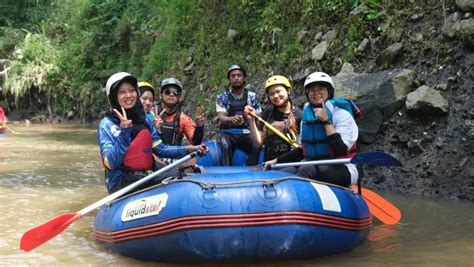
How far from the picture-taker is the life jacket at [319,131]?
14.0ft

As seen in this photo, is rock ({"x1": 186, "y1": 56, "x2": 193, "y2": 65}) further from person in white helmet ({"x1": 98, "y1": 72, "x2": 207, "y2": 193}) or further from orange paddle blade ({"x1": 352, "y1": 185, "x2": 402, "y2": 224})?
orange paddle blade ({"x1": 352, "y1": 185, "x2": 402, "y2": 224})

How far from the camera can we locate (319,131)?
14.1 feet

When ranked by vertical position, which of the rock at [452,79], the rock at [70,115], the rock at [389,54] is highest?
the rock at [389,54]

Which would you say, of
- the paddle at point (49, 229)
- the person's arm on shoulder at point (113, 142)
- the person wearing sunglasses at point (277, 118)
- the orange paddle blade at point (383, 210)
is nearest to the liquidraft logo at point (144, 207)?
the paddle at point (49, 229)

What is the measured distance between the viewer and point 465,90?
5.82 m

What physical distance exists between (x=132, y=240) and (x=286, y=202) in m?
1.10

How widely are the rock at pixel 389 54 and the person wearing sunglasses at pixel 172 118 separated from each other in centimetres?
258

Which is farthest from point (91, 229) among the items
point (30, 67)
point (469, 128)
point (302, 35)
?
point (30, 67)

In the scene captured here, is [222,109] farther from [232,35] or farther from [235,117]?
[232,35]

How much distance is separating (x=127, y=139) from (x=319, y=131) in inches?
60.5

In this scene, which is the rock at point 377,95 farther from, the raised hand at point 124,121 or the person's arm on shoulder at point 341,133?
the raised hand at point 124,121

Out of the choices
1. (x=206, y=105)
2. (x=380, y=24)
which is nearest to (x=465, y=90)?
(x=380, y=24)

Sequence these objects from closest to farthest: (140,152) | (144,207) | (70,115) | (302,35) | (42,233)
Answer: (144,207) < (42,233) < (140,152) < (302,35) < (70,115)

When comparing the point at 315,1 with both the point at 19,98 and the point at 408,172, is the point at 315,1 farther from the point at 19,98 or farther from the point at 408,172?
the point at 19,98
